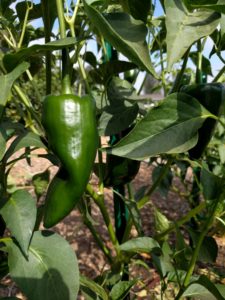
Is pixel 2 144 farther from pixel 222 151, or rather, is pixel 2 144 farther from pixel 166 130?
pixel 222 151

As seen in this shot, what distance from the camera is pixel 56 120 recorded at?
522 millimetres

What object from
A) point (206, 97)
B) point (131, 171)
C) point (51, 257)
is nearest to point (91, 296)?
point (51, 257)

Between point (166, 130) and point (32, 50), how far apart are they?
7.6 inches

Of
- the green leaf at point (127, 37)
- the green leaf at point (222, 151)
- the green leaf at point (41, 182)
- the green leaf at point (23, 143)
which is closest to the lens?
Answer: the green leaf at point (127, 37)

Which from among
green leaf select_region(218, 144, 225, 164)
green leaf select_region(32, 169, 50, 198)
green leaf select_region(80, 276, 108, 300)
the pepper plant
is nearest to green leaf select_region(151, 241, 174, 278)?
the pepper plant

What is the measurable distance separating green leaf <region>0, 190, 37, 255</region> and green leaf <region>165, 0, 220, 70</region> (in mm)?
298

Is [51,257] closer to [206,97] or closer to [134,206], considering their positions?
[134,206]

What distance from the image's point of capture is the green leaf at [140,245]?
2.14ft

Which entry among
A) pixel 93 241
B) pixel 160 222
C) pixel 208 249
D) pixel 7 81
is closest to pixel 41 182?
pixel 160 222

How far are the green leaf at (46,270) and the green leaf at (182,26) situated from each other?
34cm

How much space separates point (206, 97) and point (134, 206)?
0.80ft

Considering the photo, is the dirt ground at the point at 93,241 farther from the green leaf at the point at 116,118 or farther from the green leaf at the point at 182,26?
the green leaf at the point at 182,26

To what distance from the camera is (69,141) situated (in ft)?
1.74

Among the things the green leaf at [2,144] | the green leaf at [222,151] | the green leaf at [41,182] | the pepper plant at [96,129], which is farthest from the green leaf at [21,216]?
the green leaf at [222,151]
